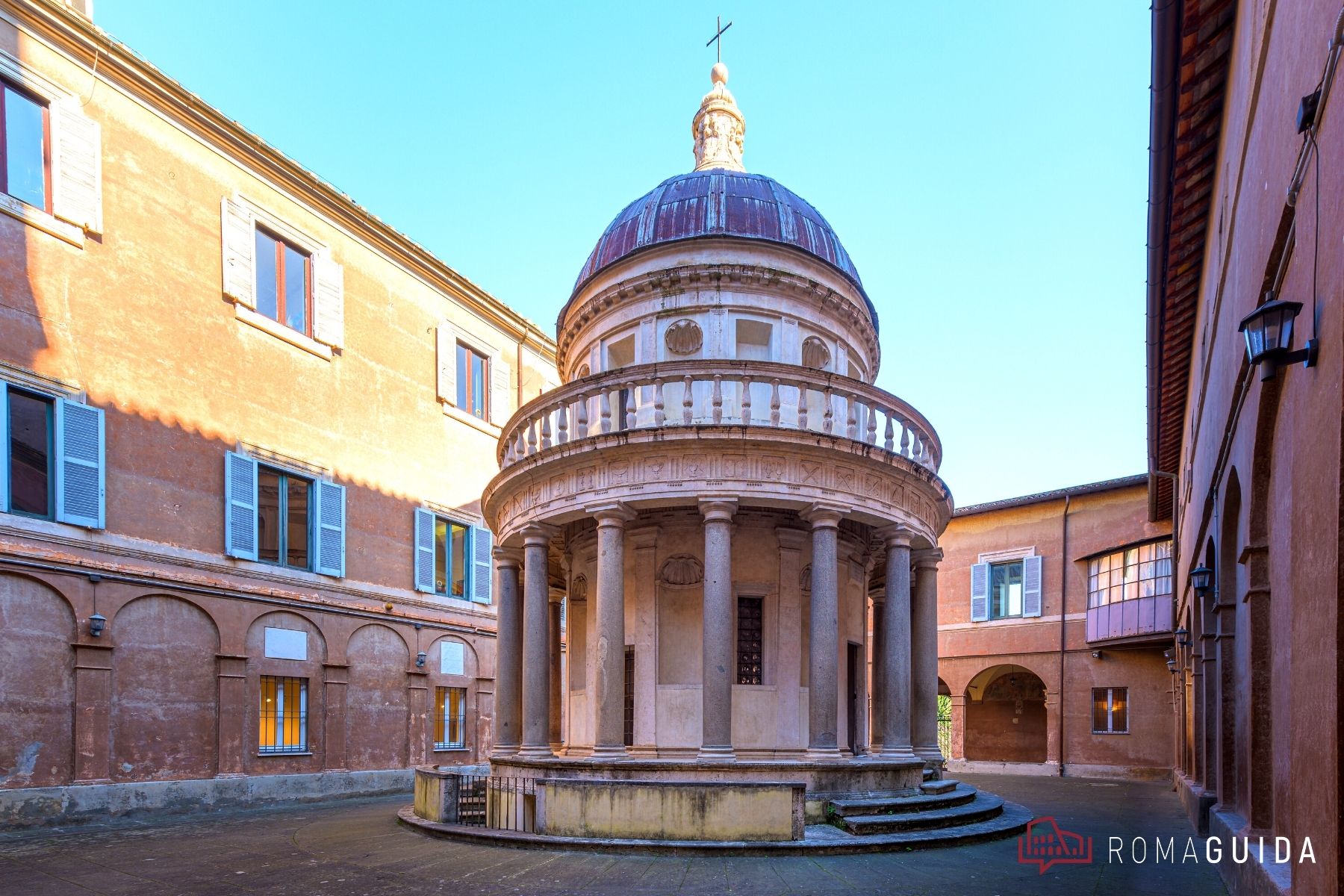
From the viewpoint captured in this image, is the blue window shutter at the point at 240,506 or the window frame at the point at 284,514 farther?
the window frame at the point at 284,514

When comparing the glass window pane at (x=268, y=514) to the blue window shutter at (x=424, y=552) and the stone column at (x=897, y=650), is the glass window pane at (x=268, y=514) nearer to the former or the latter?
the blue window shutter at (x=424, y=552)

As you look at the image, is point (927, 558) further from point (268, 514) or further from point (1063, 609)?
point (1063, 609)

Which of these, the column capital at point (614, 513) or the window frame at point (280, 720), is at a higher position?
the column capital at point (614, 513)

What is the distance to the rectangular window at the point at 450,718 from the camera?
24.6 meters

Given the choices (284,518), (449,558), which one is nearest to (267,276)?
(284,518)

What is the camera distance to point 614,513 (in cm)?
1461

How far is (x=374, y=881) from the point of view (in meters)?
10.4

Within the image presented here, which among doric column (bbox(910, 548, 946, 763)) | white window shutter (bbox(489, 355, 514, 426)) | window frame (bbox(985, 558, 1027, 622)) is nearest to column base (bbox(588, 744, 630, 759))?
doric column (bbox(910, 548, 946, 763))

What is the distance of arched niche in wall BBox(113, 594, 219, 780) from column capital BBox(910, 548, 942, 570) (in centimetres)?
1400

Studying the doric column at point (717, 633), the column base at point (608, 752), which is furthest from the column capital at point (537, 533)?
the column base at point (608, 752)

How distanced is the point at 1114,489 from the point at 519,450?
22.0 m

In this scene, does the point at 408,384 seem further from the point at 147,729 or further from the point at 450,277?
the point at 147,729

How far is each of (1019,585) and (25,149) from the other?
30.5m

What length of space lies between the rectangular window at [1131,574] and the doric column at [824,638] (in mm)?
17379
